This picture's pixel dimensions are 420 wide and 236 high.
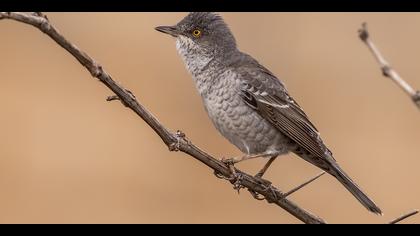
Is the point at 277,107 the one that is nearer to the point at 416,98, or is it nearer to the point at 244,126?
the point at 244,126

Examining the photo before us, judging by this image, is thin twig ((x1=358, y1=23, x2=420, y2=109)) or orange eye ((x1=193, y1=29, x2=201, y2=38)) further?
orange eye ((x1=193, y1=29, x2=201, y2=38))

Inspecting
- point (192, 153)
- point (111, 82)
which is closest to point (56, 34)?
point (111, 82)

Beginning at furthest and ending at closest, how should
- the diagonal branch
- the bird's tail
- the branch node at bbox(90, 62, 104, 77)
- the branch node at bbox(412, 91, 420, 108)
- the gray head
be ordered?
the gray head
the bird's tail
the branch node at bbox(90, 62, 104, 77)
the diagonal branch
the branch node at bbox(412, 91, 420, 108)

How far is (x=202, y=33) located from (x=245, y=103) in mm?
653

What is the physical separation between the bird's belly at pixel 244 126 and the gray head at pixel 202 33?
0.47m

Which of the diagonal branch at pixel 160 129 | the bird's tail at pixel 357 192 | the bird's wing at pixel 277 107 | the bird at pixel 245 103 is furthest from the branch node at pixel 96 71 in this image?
the bird's tail at pixel 357 192

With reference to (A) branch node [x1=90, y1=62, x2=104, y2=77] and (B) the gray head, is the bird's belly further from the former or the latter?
(A) branch node [x1=90, y1=62, x2=104, y2=77]

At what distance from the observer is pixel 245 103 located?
12.5ft

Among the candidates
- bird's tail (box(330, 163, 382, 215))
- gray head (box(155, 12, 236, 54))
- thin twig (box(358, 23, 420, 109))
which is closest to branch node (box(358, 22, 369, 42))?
thin twig (box(358, 23, 420, 109))

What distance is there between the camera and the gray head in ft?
13.2

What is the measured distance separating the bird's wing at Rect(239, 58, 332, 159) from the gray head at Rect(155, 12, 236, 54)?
269 millimetres

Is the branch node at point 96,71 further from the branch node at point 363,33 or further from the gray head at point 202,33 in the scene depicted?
the gray head at point 202,33

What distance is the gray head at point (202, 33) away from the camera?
13.2 ft

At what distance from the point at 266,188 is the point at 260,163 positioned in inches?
137
